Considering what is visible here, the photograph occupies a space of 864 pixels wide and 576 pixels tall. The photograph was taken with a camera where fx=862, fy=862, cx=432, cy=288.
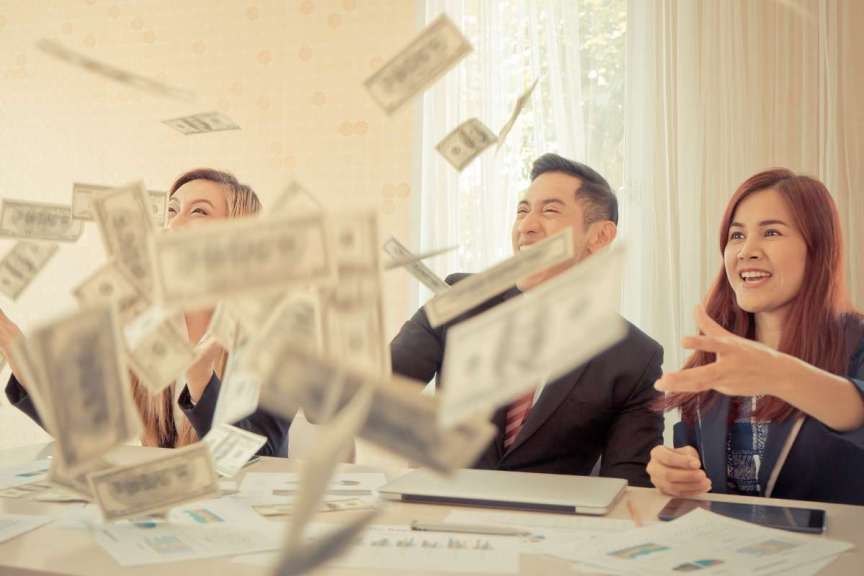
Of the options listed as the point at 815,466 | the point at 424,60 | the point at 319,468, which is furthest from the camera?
the point at 815,466

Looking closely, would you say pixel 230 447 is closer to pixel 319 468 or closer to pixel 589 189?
pixel 319 468

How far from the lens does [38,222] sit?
3.59ft

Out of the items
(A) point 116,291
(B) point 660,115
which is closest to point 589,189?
(B) point 660,115

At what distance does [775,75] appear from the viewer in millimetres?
3053

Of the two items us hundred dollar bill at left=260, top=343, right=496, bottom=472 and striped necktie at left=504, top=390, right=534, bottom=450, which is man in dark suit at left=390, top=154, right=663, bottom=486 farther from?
us hundred dollar bill at left=260, top=343, right=496, bottom=472

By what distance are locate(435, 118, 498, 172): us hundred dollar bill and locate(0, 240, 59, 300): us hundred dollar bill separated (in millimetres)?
503

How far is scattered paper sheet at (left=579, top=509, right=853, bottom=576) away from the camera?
39.4 inches

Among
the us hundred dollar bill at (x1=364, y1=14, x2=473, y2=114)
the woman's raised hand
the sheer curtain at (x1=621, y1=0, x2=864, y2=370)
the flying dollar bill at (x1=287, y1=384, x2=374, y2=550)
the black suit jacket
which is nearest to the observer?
the flying dollar bill at (x1=287, y1=384, x2=374, y2=550)

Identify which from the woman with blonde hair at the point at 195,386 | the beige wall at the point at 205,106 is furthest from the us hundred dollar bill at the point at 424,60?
the beige wall at the point at 205,106

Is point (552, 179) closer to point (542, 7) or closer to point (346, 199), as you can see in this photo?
point (542, 7)

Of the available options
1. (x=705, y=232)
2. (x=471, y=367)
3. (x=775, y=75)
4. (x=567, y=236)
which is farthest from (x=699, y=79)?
(x=471, y=367)

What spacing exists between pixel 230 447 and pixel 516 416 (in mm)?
802

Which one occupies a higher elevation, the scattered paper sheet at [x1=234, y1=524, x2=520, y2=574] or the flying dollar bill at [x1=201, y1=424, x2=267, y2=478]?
the flying dollar bill at [x1=201, y1=424, x2=267, y2=478]

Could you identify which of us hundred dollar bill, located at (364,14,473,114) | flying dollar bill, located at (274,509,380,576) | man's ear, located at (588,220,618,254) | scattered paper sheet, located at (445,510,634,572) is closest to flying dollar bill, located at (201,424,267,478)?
scattered paper sheet, located at (445,510,634,572)
